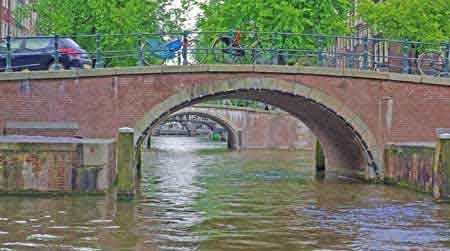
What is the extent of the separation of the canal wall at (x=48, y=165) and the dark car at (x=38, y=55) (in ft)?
18.7

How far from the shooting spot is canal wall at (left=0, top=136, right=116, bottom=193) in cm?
1631

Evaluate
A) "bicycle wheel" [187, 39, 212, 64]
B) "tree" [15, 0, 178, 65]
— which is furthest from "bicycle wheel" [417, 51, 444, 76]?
"tree" [15, 0, 178, 65]

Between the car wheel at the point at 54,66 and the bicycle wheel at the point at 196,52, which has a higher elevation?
the bicycle wheel at the point at 196,52

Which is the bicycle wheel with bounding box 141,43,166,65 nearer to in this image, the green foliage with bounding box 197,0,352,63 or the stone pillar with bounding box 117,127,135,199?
the green foliage with bounding box 197,0,352,63

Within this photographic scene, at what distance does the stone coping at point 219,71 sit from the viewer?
803 inches

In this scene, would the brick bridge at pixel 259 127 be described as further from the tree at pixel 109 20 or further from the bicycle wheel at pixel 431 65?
the bicycle wheel at pixel 431 65

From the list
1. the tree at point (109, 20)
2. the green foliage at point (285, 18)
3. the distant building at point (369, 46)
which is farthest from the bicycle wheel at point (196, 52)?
the distant building at point (369, 46)

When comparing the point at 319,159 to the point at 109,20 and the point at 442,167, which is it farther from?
the point at 442,167

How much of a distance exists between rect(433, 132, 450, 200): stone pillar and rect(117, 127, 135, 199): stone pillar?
5.69 m

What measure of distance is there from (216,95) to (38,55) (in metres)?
4.59

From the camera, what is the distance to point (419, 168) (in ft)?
61.9

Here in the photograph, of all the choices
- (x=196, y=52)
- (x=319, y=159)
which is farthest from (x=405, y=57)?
(x=319, y=159)

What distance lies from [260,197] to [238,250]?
23.0 feet

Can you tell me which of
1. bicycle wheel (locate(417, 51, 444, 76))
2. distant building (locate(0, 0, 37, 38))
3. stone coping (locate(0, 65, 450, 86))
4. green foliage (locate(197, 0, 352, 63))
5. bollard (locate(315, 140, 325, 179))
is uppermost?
distant building (locate(0, 0, 37, 38))
